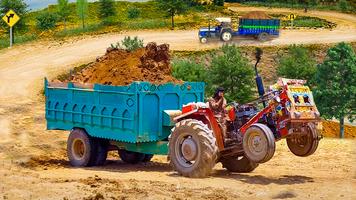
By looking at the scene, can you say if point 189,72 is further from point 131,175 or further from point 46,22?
point 46,22

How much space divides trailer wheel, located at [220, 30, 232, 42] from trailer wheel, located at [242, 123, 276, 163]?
94.9 feet

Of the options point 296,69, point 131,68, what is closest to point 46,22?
point 296,69

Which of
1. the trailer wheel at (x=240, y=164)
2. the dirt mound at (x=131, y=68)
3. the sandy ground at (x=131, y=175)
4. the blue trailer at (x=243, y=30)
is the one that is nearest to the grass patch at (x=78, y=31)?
the blue trailer at (x=243, y=30)

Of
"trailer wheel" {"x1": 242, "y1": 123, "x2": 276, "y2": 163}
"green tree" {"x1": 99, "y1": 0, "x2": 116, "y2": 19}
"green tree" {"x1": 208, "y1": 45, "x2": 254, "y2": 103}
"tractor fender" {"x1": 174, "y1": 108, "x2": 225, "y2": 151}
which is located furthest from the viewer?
"green tree" {"x1": 99, "y1": 0, "x2": 116, "y2": 19}

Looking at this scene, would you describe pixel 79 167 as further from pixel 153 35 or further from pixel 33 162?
pixel 153 35

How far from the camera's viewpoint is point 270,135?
1259 cm

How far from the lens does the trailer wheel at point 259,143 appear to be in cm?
1259

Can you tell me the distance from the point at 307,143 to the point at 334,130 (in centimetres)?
1685

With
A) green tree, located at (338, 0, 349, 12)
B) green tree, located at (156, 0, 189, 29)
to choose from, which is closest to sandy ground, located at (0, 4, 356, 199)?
green tree, located at (156, 0, 189, 29)

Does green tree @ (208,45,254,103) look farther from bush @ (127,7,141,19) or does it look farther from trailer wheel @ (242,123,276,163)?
bush @ (127,7,141,19)

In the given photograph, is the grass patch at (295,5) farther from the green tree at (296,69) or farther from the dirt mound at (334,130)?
the dirt mound at (334,130)

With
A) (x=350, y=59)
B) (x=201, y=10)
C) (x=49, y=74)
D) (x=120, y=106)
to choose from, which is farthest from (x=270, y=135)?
(x=201, y=10)

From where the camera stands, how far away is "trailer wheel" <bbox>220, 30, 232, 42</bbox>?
4159 centimetres

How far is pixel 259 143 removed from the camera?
42.1 ft
